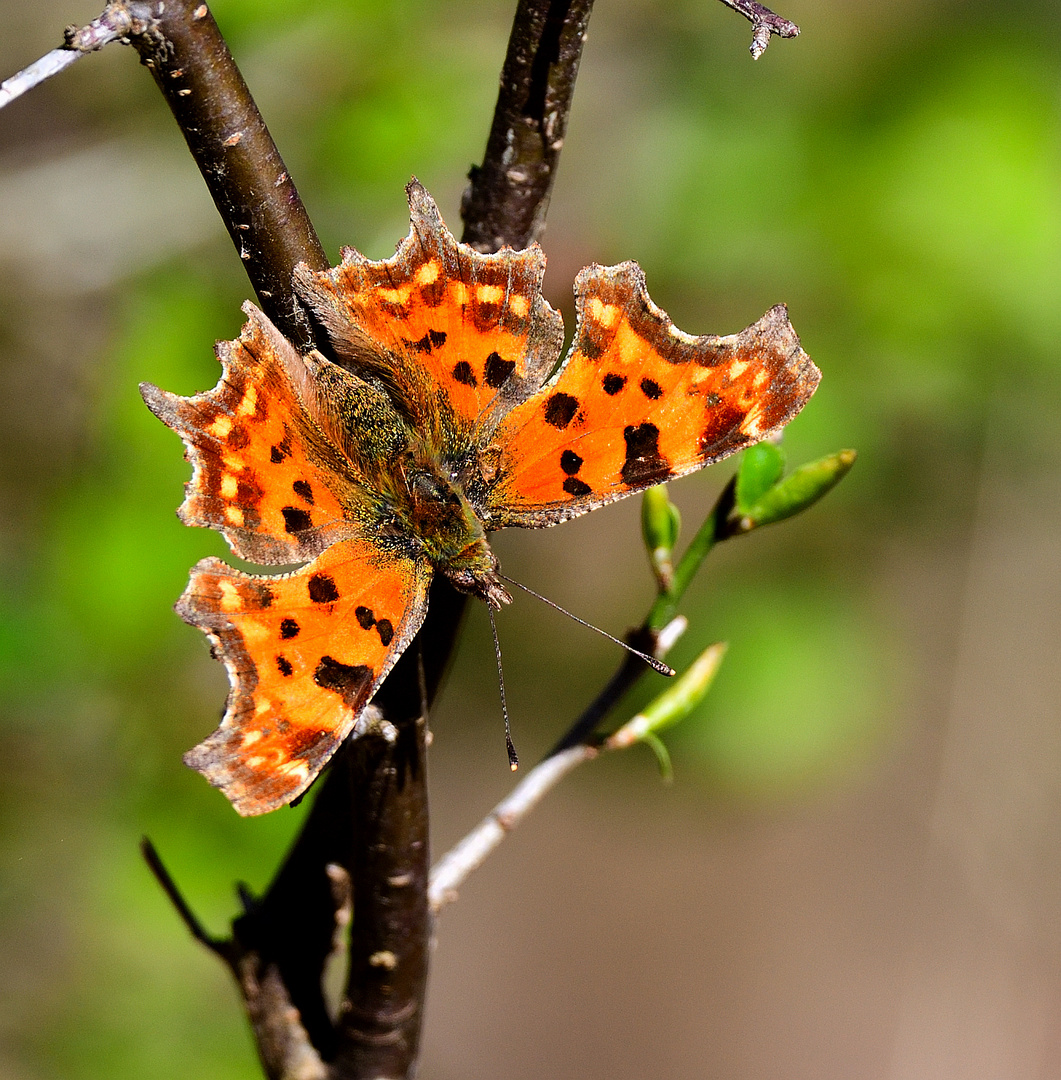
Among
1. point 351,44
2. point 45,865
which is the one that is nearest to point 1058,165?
point 351,44

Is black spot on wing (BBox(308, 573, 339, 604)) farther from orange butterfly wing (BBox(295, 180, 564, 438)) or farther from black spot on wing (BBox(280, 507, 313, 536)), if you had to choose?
orange butterfly wing (BBox(295, 180, 564, 438))

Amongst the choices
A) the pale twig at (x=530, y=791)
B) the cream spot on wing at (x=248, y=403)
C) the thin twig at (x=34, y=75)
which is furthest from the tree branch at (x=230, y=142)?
Result: the pale twig at (x=530, y=791)

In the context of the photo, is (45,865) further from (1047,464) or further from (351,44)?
(1047,464)

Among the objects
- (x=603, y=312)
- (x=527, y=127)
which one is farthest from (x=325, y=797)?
(x=527, y=127)

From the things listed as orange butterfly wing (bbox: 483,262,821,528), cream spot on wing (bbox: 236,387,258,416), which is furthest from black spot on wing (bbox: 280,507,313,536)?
orange butterfly wing (bbox: 483,262,821,528)

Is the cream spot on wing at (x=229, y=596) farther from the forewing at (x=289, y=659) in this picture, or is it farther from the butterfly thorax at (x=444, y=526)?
the butterfly thorax at (x=444, y=526)

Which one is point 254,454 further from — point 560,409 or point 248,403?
point 560,409
